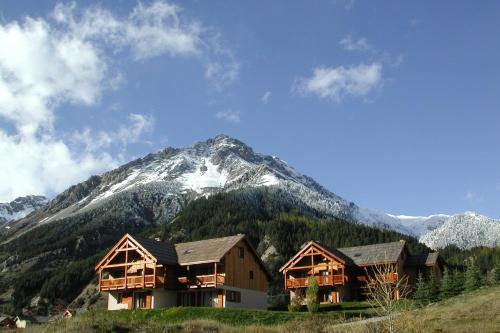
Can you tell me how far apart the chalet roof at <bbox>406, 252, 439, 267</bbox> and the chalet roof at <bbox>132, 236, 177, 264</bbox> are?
86.1ft

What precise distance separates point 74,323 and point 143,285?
21.4 m

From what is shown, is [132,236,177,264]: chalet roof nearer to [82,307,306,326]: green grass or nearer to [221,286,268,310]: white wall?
[221,286,268,310]: white wall

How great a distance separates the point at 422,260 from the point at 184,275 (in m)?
26.5

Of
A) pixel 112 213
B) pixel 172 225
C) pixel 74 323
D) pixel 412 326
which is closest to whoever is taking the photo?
pixel 412 326

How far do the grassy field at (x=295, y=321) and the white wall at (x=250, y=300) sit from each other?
10.1 meters

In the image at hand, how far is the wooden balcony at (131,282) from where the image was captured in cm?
5862

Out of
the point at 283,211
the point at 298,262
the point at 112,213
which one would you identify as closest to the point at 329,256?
the point at 298,262

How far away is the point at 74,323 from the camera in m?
37.2

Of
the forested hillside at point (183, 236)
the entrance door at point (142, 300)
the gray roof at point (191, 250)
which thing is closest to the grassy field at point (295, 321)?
the entrance door at point (142, 300)

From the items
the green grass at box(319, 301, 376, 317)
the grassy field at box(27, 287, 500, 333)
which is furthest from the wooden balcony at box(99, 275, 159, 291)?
the green grass at box(319, 301, 376, 317)

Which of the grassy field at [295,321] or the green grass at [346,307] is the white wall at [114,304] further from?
the green grass at [346,307]

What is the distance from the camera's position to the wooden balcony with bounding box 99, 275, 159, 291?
58.6 m

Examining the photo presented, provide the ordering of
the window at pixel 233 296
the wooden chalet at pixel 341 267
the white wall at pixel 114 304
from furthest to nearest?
the wooden chalet at pixel 341 267
the white wall at pixel 114 304
the window at pixel 233 296

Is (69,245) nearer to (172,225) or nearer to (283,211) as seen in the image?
(172,225)
